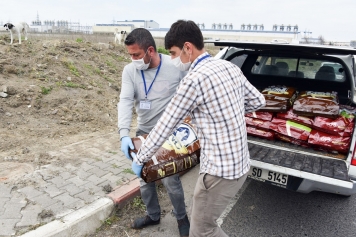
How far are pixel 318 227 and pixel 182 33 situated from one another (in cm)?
267

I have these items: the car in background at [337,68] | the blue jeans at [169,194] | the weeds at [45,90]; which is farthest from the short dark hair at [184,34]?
the weeds at [45,90]

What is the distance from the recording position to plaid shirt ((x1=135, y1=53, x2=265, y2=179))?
172 cm

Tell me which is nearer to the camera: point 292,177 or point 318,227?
point 292,177

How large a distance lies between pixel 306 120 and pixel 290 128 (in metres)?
0.22

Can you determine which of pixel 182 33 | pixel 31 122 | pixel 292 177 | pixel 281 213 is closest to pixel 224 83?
pixel 182 33

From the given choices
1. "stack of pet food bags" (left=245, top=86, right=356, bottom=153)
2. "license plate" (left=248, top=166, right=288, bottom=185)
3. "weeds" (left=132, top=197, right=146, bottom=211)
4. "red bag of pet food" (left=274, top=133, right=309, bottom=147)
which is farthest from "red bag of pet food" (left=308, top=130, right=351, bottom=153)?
"weeds" (left=132, top=197, right=146, bottom=211)

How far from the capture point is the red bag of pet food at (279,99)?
3.71m

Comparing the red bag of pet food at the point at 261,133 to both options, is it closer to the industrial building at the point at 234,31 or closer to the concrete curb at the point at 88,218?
the concrete curb at the point at 88,218

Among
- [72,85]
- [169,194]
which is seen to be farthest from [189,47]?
[72,85]

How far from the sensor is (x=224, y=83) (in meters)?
1.75

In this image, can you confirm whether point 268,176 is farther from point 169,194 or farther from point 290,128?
point 169,194

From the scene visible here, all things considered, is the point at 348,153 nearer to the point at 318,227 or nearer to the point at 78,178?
the point at 318,227

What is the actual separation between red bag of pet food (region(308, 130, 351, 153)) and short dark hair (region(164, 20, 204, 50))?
212cm

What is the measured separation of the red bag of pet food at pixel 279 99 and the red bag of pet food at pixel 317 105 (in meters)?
0.10
